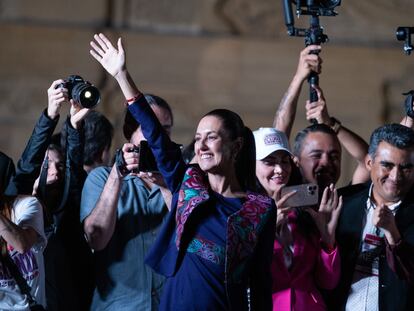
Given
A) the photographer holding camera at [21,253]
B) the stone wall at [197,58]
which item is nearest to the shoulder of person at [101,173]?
the photographer holding camera at [21,253]

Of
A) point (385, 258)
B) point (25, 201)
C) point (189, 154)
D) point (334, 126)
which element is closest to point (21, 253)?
point (25, 201)

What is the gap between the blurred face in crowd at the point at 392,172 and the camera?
4.22m

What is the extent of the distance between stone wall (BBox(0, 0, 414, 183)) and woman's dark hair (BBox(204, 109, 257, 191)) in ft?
9.77

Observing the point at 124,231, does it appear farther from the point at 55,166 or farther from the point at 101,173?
the point at 55,166

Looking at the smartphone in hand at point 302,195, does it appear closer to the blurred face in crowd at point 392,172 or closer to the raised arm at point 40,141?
the blurred face in crowd at point 392,172

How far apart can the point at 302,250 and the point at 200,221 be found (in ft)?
1.95

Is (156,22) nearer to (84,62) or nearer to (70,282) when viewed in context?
(84,62)

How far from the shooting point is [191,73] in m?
6.95

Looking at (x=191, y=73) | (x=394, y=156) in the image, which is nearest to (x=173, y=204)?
(x=394, y=156)

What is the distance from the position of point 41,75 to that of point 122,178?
300 centimetres

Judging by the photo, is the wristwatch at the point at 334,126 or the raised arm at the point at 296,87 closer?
the raised arm at the point at 296,87

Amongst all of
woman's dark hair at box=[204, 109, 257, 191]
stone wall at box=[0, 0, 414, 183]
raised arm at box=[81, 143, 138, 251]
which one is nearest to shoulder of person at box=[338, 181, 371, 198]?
woman's dark hair at box=[204, 109, 257, 191]

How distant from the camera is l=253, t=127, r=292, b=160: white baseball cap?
432cm

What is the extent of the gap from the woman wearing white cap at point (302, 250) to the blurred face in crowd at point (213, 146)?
42cm
